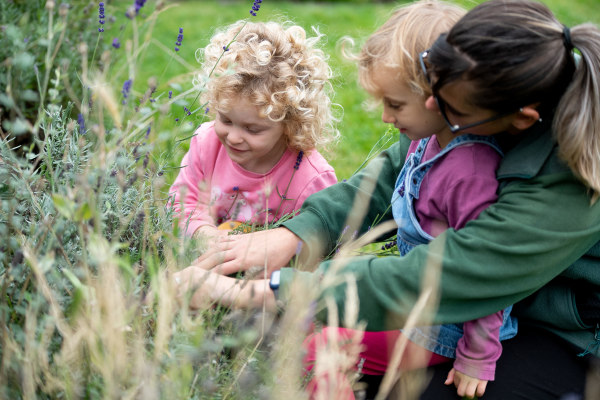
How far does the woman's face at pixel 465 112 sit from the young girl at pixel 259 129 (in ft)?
3.02

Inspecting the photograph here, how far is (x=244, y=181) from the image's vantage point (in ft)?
9.60

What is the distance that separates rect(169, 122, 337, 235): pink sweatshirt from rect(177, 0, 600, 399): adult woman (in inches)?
36.1

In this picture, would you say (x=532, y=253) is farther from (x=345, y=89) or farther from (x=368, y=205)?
(x=345, y=89)

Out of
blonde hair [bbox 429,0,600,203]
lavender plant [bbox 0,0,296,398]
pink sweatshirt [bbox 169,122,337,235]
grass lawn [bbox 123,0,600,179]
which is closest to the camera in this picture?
lavender plant [bbox 0,0,296,398]

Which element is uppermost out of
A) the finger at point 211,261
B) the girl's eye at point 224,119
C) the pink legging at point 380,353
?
the girl's eye at point 224,119

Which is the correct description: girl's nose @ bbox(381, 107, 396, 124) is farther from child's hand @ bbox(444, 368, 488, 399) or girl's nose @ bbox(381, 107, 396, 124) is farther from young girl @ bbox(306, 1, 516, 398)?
child's hand @ bbox(444, 368, 488, 399)

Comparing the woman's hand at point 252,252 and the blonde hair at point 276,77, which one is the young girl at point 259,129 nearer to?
the blonde hair at point 276,77

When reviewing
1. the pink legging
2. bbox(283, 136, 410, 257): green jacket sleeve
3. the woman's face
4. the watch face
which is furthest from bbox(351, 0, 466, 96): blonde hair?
the pink legging

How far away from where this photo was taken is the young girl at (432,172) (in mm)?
1960

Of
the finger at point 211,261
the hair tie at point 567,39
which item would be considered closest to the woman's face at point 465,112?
the hair tie at point 567,39

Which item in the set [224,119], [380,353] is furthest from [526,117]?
[224,119]

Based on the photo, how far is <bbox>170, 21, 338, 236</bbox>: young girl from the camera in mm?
2654

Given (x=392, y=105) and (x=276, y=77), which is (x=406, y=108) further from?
(x=276, y=77)

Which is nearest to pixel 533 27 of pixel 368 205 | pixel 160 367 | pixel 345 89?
pixel 368 205
